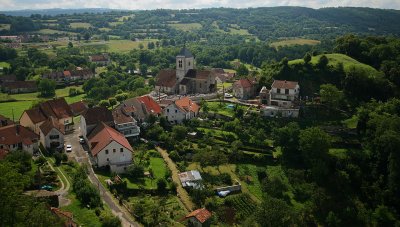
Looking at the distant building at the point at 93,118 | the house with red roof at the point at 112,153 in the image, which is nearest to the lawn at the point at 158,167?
the house with red roof at the point at 112,153

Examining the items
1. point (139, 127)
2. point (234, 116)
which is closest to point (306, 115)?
point (234, 116)

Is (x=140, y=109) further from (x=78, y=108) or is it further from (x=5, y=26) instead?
(x=5, y=26)

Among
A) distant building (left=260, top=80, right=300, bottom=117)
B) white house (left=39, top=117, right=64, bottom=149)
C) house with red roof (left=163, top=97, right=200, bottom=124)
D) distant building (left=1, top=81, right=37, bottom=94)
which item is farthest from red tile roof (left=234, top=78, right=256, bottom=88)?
distant building (left=1, top=81, right=37, bottom=94)

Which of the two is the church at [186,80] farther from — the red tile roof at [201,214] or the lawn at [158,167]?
the red tile roof at [201,214]

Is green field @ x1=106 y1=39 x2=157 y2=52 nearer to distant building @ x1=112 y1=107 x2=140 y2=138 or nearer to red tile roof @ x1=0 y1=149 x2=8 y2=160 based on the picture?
distant building @ x1=112 y1=107 x2=140 y2=138

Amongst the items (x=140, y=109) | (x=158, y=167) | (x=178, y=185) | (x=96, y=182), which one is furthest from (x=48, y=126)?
(x=178, y=185)

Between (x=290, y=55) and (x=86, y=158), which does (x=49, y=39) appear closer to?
(x=290, y=55)
